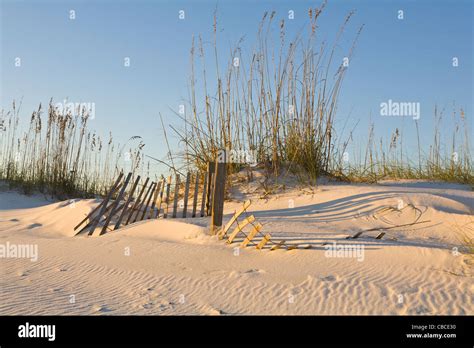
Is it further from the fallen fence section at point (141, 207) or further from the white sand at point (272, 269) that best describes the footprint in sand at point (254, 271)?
the fallen fence section at point (141, 207)

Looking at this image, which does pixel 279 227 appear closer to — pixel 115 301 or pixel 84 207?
pixel 115 301

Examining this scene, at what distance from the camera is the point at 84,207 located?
5793mm

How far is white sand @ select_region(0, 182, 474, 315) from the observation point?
8.38ft

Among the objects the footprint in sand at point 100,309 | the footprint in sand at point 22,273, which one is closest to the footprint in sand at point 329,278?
the footprint in sand at point 100,309

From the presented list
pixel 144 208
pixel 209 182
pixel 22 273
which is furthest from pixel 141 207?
pixel 22 273

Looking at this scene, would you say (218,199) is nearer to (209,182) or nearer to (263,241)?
(263,241)

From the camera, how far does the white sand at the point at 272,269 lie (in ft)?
8.38

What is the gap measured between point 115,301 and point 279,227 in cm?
158

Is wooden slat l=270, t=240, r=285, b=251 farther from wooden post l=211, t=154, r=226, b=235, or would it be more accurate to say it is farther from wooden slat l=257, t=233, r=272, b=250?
wooden post l=211, t=154, r=226, b=235

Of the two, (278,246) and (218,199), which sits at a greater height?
(218,199)

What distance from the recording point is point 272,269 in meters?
3.04
